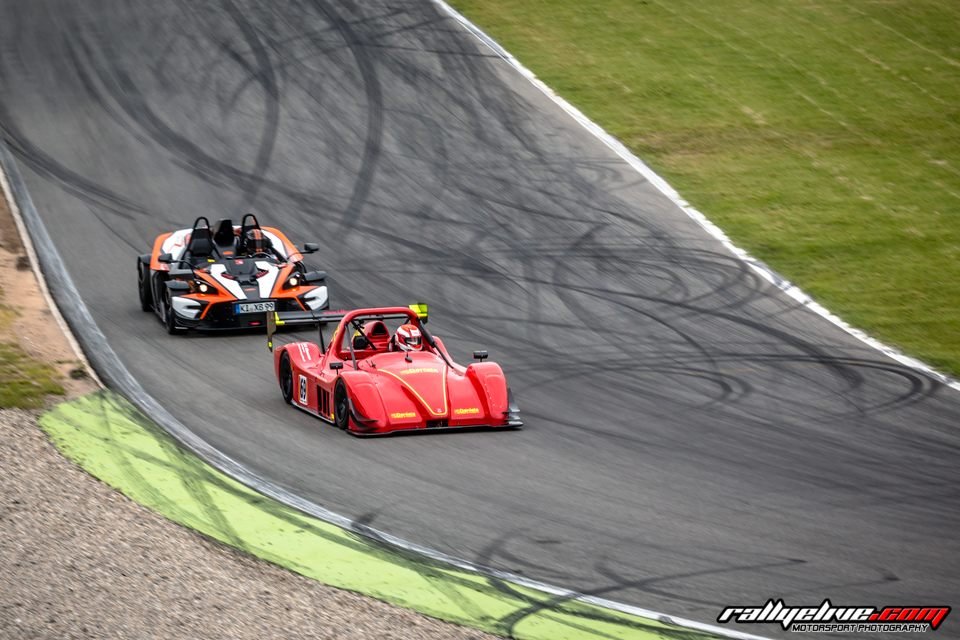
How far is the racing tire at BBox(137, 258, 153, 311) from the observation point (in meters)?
19.7

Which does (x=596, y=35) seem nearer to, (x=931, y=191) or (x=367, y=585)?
(x=931, y=191)

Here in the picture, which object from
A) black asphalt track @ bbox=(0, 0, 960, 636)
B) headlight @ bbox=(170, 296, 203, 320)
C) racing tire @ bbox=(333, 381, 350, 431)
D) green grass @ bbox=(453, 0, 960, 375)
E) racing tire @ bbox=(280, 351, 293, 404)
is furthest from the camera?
green grass @ bbox=(453, 0, 960, 375)

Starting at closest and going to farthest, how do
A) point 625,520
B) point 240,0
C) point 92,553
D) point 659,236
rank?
point 92,553 → point 625,520 → point 659,236 → point 240,0

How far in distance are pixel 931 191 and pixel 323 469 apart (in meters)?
16.9

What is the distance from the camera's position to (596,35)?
34.0 m

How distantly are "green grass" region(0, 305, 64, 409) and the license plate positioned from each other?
318cm

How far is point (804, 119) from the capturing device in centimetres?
2966

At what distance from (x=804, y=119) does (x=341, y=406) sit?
723 inches

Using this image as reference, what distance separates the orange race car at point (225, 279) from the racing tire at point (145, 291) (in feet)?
0.05

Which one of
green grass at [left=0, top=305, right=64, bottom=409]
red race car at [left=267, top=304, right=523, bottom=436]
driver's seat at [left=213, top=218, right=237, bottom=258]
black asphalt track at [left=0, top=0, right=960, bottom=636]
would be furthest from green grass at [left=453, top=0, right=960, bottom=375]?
green grass at [left=0, top=305, right=64, bottom=409]

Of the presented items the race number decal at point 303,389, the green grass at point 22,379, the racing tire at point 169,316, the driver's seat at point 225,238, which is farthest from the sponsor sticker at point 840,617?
the driver's seat at point 225,238

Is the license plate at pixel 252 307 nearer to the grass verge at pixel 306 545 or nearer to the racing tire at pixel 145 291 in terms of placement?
the racing tire at pixel 145 291

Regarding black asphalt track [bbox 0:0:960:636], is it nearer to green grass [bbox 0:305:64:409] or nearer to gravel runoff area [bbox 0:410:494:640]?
green grass [bbox 0:305:64:409]

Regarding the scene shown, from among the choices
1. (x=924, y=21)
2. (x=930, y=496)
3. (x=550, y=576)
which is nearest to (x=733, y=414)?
(x=930, y=496)
